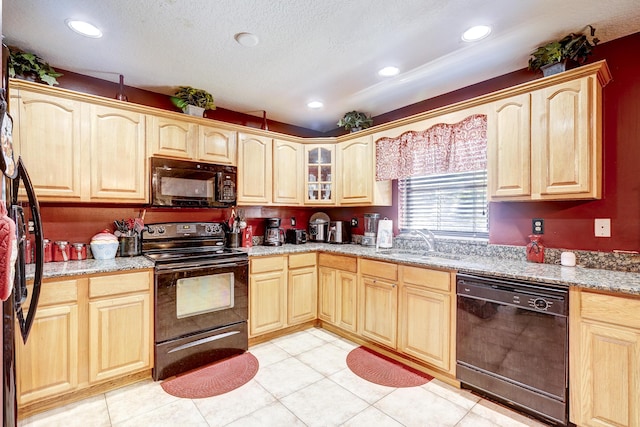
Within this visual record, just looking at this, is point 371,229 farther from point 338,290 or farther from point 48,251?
point 48,251

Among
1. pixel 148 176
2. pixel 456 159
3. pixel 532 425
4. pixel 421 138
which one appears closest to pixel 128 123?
pixel 148 176

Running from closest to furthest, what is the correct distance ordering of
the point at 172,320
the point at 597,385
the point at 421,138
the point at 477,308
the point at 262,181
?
the point at 597,385, the point at 477,308, the point at 172,320, the point at 421,138, the point at 262,181

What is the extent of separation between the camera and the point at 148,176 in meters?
2.68

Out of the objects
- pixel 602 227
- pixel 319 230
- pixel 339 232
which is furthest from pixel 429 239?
pixel 319 230

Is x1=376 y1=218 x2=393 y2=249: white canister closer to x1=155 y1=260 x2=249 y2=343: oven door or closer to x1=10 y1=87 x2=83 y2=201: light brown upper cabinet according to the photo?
x1=155 y1=260 x2=249 y2=343: oven door

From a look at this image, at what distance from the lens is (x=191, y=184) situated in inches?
114

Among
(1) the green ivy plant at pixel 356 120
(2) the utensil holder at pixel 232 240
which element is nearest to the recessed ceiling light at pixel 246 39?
(1) the green ivy plant at pixel 356 120

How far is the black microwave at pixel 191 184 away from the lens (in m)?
2.69

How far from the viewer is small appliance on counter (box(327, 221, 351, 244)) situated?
3.82 metres

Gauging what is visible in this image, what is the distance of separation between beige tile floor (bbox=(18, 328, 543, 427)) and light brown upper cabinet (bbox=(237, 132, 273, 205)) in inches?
67.1

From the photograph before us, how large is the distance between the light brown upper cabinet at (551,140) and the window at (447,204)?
1.49ft

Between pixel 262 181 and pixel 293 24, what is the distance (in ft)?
5.58

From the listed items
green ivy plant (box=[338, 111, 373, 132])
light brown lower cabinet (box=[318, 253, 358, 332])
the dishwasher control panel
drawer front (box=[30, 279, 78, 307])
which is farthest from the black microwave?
the dishwasher control panel

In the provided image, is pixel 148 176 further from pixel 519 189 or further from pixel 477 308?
pixel 519 189
